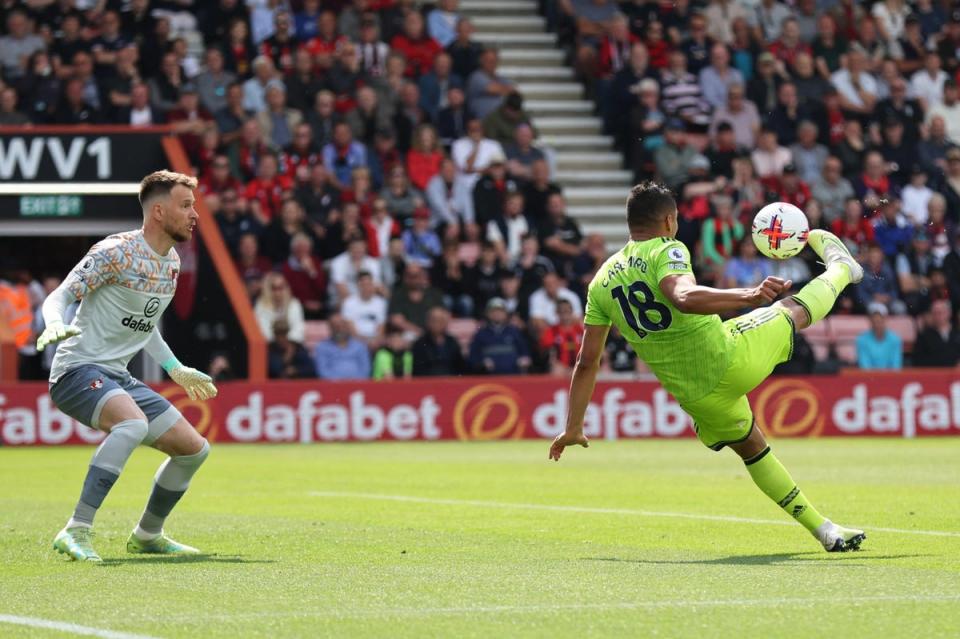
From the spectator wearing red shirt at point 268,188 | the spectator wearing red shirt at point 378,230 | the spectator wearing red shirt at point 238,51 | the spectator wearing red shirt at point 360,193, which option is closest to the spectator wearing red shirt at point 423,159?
the spectator wearing red shirt at point 360,193

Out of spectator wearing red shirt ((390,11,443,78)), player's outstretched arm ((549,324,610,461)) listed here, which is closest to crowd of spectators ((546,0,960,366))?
spectator wearing red shirt ((390,11,443,78))

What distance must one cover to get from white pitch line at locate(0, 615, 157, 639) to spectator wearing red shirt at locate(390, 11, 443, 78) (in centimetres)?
2072

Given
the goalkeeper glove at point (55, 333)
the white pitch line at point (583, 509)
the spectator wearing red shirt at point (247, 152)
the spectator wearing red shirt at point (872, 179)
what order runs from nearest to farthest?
the goalkeeper glove at point (55, 333) → the white pitch line at point (583, 509) → the spectator wearing red shirt at point (247, 152) → the spectator wearing red shirt at point (872, 179)

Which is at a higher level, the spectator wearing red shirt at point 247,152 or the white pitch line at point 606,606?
the white pitch line at point 606,606

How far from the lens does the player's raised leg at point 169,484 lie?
9.91 m

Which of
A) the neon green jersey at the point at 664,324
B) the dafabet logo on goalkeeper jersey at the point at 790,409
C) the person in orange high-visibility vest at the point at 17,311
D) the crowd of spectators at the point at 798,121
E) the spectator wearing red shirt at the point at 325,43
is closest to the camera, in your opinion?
the neon green jersey at the point at 664,324

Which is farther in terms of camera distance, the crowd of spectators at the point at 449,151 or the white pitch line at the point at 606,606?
the crowd of spectators at the point at 449,151

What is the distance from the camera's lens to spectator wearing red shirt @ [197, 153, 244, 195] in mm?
24422

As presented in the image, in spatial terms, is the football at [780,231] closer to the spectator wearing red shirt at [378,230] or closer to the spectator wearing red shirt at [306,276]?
the spectator wearing red shirt at [306,276]

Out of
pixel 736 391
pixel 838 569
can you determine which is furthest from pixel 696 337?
pixel 838 569

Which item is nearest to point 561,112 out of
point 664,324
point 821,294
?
point 821,294

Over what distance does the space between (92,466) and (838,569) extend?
4.00 meters

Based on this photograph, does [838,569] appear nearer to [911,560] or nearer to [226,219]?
[911,560]

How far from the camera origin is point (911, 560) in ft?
29.8
